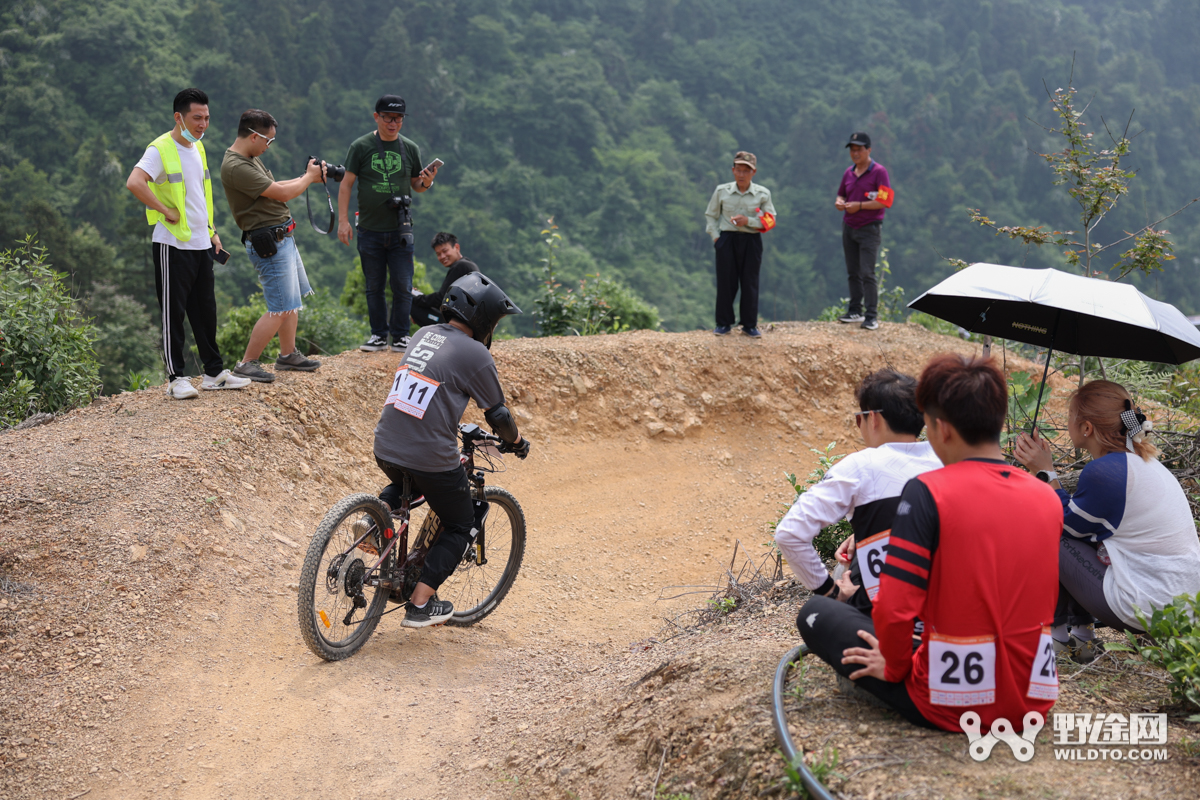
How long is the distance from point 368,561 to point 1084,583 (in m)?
3.41

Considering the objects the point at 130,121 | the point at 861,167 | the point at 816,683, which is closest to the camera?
the point at 816,683

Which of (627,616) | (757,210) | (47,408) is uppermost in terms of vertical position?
(757,210)

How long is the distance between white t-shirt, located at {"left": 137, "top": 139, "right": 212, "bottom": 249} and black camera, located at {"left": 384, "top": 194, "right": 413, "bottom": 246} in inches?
61.7

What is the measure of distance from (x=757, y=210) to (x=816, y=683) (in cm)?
627

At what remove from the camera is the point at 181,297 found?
5.60 metres

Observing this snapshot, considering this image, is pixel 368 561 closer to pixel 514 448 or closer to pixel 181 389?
pixel 514 448

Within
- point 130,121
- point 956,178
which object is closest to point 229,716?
point 130,121

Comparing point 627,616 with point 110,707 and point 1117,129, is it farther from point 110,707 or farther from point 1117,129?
point 1117,129

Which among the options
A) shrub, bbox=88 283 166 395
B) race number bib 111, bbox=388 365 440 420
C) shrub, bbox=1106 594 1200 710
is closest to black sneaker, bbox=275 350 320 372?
race number bib 111, bbox=388 365 440 420

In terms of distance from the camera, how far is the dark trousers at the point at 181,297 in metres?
5.55

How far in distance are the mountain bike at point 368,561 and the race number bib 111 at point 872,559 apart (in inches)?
72.9

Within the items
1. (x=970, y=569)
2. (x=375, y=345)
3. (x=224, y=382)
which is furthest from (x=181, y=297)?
(x=970, y=569)

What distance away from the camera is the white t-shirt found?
5.42 meters

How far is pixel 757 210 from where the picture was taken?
834 cm
